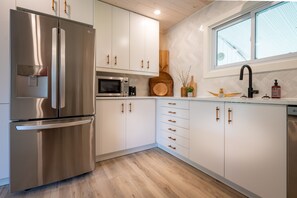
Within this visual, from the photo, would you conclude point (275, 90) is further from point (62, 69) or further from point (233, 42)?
point (62, 69)

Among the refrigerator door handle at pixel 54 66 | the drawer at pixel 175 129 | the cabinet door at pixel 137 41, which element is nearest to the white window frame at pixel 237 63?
the drawer at pixel 175 129

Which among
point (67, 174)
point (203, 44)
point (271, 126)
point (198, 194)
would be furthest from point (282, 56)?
point (67, 174)

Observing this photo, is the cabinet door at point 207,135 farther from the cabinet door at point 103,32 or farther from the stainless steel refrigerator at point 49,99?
the cabinet door at point 103,32

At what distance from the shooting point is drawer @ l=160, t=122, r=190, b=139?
206 centimetres

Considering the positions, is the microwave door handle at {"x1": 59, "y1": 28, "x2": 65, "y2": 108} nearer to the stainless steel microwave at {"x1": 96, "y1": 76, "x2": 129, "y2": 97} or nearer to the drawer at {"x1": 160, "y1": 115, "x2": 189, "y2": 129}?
the stainless steel microwave at {"x1": 96, "y1": 76, "x2": 129, "y2": 97}

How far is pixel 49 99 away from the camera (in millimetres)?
1516

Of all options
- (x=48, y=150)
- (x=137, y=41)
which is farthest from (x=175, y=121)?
(x=48, y=150)

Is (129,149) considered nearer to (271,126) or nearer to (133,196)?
(133,196)

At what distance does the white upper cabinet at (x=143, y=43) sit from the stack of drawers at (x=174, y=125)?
75 centimetres

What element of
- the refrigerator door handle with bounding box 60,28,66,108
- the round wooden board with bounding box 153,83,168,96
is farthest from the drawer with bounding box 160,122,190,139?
the refrigerator door handle with bounding box 60,28,66,108

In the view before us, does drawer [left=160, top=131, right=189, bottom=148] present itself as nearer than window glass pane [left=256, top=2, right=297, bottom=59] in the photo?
No

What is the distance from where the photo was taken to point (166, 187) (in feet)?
5.17

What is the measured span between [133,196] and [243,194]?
1.09m

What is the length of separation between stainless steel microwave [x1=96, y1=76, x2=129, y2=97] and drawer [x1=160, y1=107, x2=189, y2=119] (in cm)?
70
